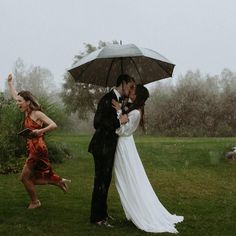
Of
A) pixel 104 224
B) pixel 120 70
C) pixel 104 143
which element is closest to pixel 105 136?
pixel 104 143

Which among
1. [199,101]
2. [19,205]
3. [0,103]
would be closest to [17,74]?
[199,101]

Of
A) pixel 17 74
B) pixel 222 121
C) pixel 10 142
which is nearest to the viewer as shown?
pixel 10 142

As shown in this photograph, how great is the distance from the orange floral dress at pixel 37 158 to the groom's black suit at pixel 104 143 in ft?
5.11

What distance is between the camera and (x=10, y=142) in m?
14.6

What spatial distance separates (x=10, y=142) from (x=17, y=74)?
6098 cm

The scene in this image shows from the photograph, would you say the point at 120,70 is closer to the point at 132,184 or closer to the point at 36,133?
the point at 36,133

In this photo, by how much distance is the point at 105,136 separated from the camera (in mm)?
6750

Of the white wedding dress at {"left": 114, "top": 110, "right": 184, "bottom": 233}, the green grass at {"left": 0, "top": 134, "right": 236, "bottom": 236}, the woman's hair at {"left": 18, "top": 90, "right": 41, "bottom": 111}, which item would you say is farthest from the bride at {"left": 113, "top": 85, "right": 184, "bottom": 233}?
the woman's hair at {"left": 18, "top": 90, "right": 41, "bottom": 111}

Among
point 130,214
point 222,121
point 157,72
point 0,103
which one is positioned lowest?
point 222,121

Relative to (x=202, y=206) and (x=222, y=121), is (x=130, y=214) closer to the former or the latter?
(x=202, y=206)

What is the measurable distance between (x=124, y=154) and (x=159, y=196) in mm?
3217

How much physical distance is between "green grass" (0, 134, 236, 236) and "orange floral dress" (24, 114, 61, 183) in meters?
0.59

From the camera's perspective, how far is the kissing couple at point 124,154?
671cm

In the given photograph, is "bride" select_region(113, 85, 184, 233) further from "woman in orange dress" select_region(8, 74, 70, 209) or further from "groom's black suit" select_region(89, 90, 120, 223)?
"woman in orange dress" select_region(8, 74, 70, 209)
